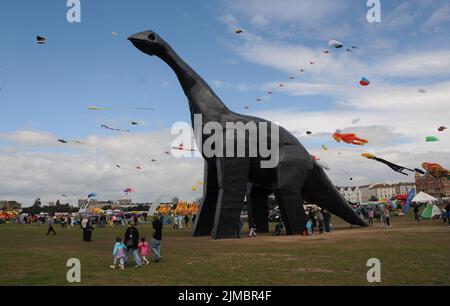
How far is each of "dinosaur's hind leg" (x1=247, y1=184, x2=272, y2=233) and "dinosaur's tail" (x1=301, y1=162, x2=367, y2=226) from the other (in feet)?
8.16

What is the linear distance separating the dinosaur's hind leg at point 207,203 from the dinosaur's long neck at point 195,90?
305cm

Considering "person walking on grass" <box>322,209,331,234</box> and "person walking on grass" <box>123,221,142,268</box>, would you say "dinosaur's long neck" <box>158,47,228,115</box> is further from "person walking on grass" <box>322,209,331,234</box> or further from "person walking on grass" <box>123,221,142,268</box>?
"person walking on grass" <box>123,221,142,268</box>

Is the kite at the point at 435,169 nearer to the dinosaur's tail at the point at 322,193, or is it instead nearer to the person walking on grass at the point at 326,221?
the dinosaur's tail at the point at 322,193

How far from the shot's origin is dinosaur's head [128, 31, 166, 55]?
64.4 ft

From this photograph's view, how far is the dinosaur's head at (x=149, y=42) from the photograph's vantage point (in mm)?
19625

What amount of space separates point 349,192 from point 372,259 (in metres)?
196

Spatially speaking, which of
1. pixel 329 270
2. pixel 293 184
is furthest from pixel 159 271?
pixel 293 184

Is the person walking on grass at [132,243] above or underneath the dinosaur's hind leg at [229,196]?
underneath

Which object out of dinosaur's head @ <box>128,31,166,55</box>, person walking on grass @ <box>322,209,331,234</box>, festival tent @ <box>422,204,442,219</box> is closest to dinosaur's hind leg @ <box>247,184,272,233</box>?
person walking on grass @ <box>322,209,331,234</box>

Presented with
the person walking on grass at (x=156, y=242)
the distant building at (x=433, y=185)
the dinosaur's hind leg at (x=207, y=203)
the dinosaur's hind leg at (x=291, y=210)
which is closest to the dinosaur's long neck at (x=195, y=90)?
the dinosaur's hind leg at (x=207, y=203)

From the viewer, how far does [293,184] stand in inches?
887

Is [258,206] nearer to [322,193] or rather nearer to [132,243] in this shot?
[322,193]

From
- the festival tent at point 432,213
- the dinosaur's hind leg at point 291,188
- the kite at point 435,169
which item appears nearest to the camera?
the dinosaur's hind leg at point 291,188
